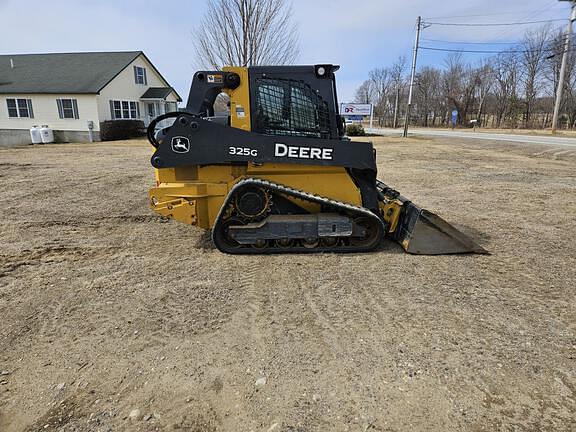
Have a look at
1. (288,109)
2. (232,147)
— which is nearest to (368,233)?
(288,109)

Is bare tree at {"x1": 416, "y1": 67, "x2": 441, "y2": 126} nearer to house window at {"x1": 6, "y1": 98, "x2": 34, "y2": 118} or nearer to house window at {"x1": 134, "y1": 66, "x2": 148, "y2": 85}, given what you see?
house window at {"x1": 134, "y1": 66, "x2": 148, "y2": 85}

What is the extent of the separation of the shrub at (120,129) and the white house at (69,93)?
366 mm

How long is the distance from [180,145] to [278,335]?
2666 millimetres

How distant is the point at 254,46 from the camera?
21516mm

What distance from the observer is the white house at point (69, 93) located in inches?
954

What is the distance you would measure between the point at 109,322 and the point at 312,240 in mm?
2542

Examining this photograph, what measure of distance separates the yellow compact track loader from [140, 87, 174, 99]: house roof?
84.1 feet

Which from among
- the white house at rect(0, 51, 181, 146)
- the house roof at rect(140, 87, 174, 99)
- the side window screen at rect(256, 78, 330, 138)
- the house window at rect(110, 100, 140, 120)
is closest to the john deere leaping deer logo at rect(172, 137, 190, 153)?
the side window screen at rect(256, 78, 330, 138)

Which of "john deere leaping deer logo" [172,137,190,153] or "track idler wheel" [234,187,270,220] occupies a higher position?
"john deere leaping deer logo" [172,137,190,153]

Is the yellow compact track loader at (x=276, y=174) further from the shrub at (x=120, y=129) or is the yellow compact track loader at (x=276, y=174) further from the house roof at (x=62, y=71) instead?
the house roof at (x=62, y=71)

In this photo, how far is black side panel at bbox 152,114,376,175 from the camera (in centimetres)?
468

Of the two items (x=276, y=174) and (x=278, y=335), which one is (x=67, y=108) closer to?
(x=276, y=174)

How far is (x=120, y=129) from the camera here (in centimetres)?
2570

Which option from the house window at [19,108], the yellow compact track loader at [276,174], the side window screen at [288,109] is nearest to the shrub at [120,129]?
the house window at [19,108]
